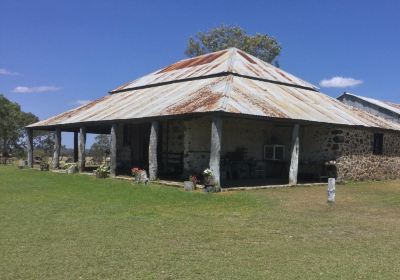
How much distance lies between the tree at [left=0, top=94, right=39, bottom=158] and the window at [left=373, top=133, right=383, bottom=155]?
31798mm

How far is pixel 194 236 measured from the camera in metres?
7.77

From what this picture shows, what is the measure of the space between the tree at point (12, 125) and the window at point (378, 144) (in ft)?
A: 104

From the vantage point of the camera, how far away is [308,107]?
18922 mm

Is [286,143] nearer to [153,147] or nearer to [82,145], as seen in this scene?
[153,147]

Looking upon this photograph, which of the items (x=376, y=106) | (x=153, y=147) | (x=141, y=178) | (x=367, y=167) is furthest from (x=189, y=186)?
(x=376, y=106)

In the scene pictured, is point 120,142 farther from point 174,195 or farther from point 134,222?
point 134,222

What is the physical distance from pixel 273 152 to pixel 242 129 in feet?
6.22

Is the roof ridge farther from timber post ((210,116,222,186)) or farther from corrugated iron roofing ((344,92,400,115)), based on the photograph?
corrugated iron roofing ((344,92,400,115))

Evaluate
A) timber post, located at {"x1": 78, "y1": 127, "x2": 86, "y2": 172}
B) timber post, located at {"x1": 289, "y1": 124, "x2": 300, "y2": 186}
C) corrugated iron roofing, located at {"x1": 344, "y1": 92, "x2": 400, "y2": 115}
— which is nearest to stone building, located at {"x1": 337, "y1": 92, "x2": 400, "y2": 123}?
corrugated iron roofing, located at {"x1": 344, "y1": 92, "x2": 400, "y2": 115}

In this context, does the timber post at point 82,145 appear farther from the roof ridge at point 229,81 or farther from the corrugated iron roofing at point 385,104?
the corrugated iron roofing at point 385,104

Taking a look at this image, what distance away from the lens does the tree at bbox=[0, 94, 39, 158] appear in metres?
43.1

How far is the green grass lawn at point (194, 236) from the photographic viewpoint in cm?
581

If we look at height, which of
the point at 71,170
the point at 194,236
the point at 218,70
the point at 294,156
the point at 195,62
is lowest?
the point at 194,236

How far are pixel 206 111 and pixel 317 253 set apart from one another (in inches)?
314
